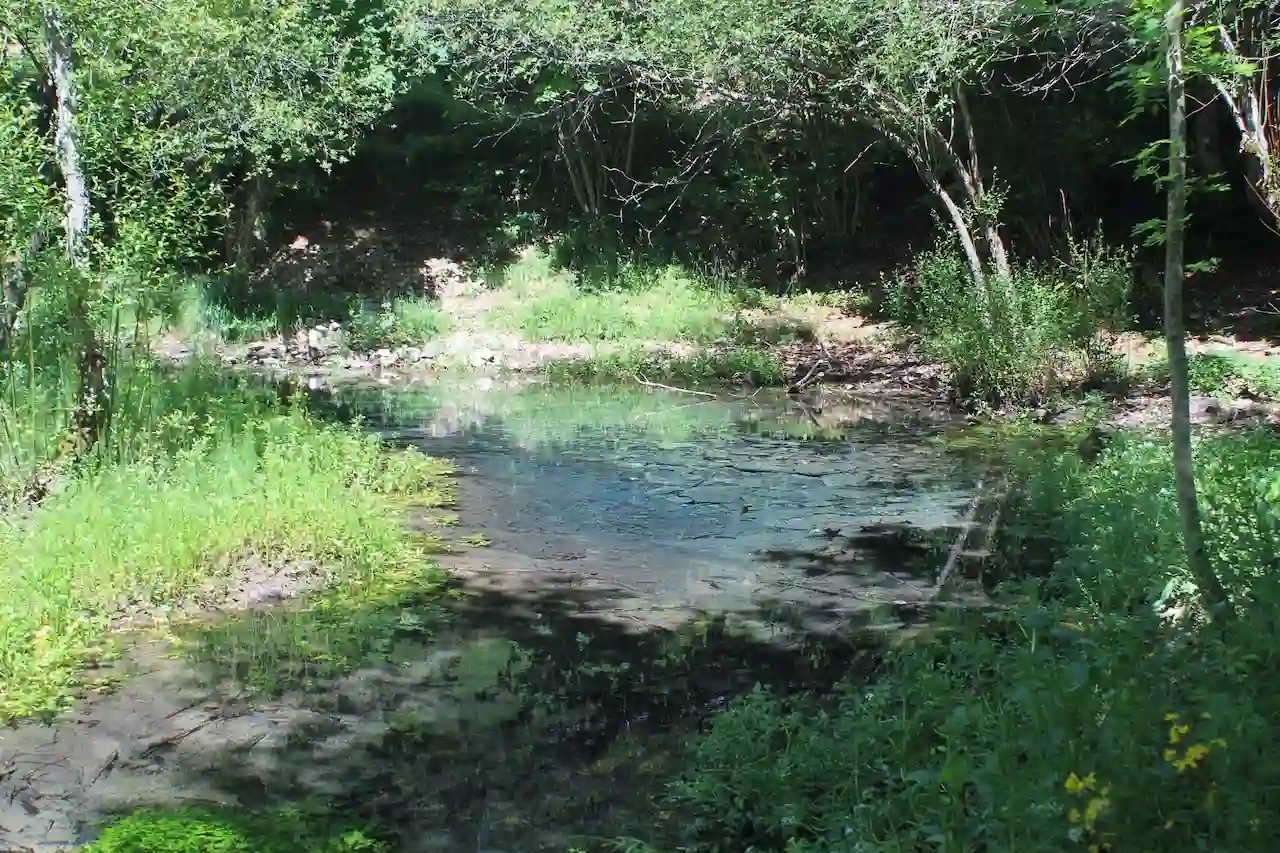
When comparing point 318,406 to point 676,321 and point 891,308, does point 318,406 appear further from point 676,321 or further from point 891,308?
point 891,308

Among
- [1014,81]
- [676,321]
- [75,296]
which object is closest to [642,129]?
[676,321]

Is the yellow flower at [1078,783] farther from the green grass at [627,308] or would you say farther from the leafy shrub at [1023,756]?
the green grass at [627,308]

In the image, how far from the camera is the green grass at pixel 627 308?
641 inches

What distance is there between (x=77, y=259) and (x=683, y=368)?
8.54 m

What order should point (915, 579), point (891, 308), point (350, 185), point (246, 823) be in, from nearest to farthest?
point (246, 823) < point (915, 579) < point (891, 308) < point (350, 185)

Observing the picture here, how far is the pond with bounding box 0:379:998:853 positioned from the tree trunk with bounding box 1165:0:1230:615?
5.55 ft

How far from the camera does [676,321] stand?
16328mm

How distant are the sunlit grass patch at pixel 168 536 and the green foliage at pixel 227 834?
136 centimetres

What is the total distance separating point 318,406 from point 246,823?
30.4 feet

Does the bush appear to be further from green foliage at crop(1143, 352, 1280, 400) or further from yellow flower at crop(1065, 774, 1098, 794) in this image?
yellow flower at crop(1065, 774, 1098, 794)

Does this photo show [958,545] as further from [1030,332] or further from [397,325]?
[397,325]

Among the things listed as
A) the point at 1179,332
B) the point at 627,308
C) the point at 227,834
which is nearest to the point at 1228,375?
the point at 1179,332

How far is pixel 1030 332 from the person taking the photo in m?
10.9

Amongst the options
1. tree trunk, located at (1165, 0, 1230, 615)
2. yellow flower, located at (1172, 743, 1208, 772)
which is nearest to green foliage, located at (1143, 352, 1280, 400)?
tree trunk, located at (1165, 0, 1230, 615)
